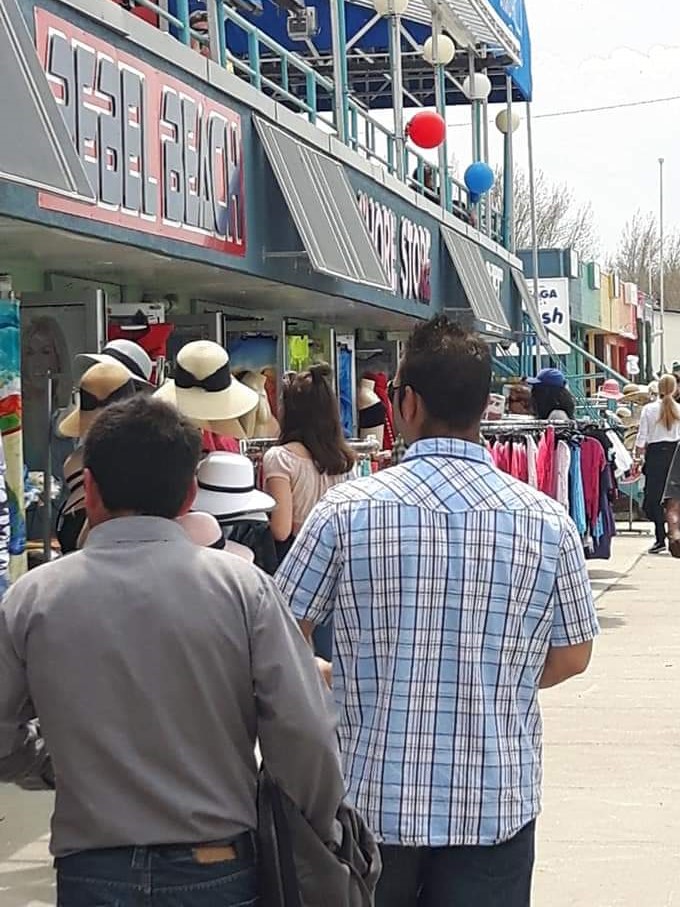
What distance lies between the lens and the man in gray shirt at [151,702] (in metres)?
2.79

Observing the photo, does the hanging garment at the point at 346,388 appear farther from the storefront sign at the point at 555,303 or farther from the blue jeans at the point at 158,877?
the storefront sign at the point at 555,303

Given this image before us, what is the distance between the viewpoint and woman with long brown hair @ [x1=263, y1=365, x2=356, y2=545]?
6.96m

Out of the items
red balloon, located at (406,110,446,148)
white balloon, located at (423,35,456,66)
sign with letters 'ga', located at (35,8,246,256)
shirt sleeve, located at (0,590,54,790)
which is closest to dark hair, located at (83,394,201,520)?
shirt sleeve, located at (0,590,54,790)

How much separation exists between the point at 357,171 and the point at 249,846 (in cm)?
1064

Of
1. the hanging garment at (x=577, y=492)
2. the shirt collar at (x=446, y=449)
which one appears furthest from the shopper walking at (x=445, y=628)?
the hanging garment at (x=577, y=492)

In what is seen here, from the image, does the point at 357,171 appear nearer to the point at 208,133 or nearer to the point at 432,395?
the point at 208,133

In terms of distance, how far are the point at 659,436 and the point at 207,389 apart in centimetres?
1157

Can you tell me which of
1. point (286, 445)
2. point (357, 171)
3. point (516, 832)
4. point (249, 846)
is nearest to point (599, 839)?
point (286, 445)

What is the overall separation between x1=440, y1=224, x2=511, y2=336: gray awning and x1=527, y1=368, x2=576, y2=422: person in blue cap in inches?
99.5

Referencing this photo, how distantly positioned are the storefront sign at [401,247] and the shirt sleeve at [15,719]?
10081 mm

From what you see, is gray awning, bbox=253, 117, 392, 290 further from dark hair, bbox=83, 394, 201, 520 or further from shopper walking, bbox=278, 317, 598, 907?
dark hair, bbox=83, 394, 201, 520

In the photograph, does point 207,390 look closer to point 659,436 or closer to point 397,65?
point 397,65

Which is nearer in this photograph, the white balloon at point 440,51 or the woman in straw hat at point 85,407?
the woman in straw hat at point 85,407

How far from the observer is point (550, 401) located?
568 inches
